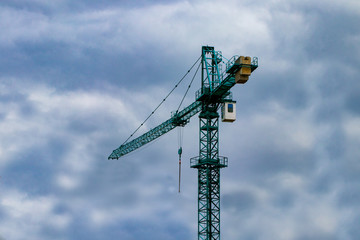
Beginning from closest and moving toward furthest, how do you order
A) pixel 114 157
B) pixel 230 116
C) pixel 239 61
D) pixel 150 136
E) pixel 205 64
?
pixel 239 61
pixel 230 116
pixel 205 64
pixel 150 136
pixel 114 157

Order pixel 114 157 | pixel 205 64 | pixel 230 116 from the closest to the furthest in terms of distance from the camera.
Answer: pixel 230 116 < pixel 205 64 < pixel 114 157

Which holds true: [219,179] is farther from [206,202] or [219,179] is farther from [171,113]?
[171,113]

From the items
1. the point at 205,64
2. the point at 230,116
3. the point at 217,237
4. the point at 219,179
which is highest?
the point at 205,64

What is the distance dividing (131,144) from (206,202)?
3152cm

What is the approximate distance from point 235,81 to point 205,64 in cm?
1637

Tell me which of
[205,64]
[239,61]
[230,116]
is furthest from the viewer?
[205,64]

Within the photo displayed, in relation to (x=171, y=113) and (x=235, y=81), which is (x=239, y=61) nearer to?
(x=235, y=81)

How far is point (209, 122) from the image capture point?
10675 centimetres

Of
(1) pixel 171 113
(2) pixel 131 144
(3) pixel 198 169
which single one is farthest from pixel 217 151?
(2) pixel 131 144

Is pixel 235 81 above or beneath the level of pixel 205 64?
beneath

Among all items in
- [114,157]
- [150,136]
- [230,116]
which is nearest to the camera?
[230,116]

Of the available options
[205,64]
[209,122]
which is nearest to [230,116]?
[209,122]

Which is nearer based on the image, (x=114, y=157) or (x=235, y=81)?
(x=235, y=81)

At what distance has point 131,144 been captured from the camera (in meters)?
130
